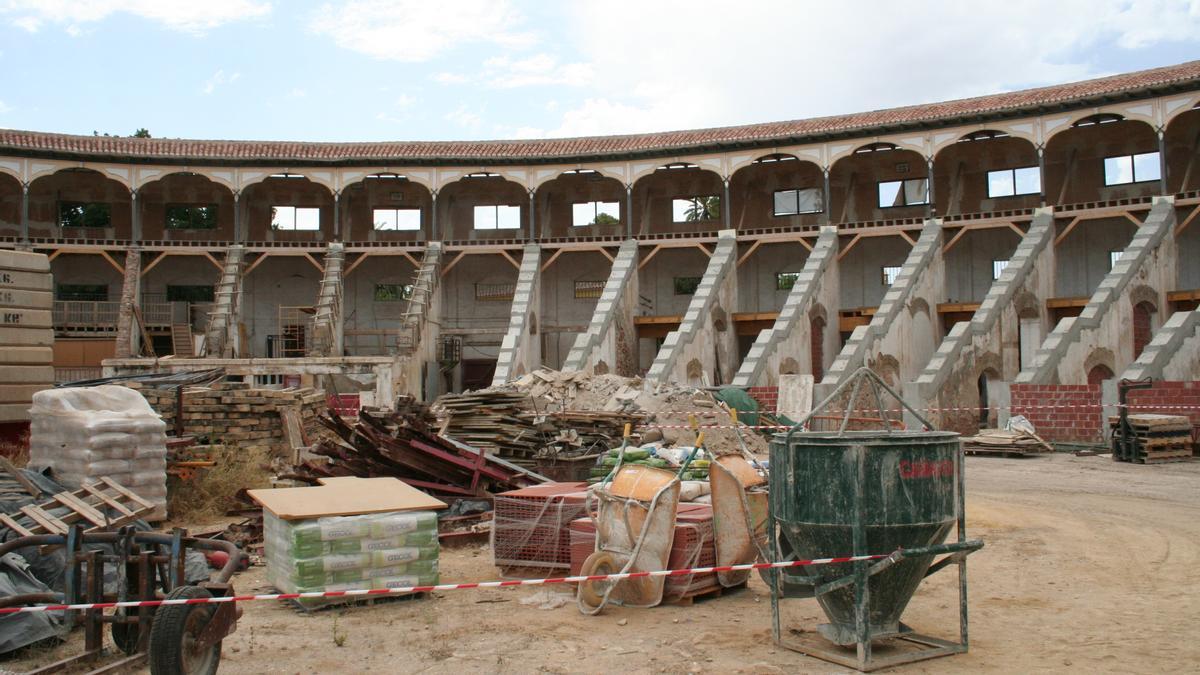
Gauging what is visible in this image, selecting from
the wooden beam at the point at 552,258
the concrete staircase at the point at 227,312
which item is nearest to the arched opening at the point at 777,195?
the wooden beam at the point at 552,258

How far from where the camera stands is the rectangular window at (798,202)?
3681 cm

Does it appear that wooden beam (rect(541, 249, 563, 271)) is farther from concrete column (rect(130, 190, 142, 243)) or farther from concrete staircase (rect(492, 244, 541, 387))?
concrete column (rect(130, 190, 142, 243))

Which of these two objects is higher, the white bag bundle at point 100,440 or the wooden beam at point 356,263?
the wooden beam at point 356,263

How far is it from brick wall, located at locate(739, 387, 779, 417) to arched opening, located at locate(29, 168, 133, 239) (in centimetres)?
2566

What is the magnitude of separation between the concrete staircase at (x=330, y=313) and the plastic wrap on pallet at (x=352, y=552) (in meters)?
23.8

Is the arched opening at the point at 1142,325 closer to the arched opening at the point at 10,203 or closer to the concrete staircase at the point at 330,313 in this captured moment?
the concrete staircase at the point at 330,313

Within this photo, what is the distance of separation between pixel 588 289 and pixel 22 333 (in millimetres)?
25002

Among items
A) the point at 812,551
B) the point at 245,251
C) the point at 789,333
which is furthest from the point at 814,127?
the point at 812,551

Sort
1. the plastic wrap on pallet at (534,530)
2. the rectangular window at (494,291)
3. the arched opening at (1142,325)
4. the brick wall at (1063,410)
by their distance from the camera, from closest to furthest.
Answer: the plastic wrap on pallet at (534,530), the brick wall at (1063,410), the arched opening at (1142,325), the rectangular window at (494,291)

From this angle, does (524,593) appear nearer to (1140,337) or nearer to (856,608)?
(856,608)

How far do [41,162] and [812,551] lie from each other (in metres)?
34.4

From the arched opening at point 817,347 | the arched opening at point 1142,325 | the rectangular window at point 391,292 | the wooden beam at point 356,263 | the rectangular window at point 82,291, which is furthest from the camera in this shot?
the rectangular window at point 391,292

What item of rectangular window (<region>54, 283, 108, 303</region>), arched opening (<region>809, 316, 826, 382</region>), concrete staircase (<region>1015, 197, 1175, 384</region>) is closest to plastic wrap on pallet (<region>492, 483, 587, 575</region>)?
concrete staircase (<region>1015, 197, 1175, 384</region>)

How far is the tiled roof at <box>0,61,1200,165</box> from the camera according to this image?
1242 inches
